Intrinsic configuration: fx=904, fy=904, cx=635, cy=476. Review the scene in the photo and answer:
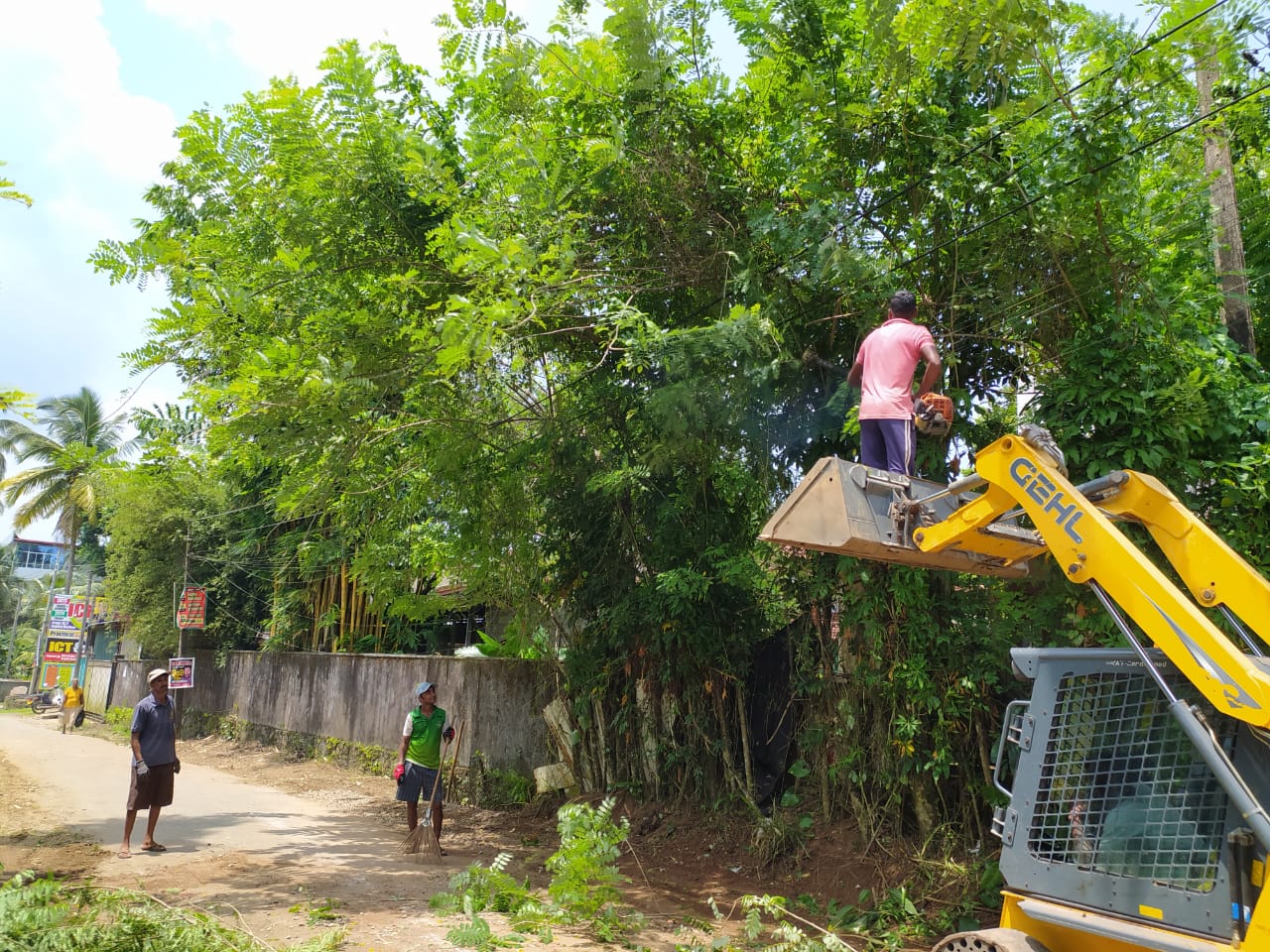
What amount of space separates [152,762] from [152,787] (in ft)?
0.85

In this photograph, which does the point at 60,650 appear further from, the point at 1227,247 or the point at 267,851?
the point at 1227,247

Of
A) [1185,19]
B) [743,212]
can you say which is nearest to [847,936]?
[743,212]

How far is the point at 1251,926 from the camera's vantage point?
10.9ft

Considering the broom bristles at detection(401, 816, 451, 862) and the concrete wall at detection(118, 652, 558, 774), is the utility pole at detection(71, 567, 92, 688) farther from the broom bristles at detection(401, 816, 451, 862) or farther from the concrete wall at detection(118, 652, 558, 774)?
the broom bristles at detection(401, 816, 451, 862)

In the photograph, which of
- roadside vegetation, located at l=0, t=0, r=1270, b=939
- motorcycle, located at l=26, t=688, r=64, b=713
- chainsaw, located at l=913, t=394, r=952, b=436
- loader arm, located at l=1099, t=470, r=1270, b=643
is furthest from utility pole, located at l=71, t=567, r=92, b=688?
loader arm, located at l=1099, t=470, r=1270, b=643

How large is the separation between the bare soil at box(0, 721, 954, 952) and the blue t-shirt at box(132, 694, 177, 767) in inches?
38.7

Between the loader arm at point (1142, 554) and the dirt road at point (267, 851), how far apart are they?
401 cm

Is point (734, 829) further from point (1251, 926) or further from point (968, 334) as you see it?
point (1251, 926)

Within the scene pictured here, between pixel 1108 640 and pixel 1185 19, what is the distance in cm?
418

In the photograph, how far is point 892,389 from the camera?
5574 mm

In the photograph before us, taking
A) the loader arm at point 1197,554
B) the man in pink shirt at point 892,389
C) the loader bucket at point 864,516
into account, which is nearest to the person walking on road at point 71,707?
the loader bucket at point 864,516

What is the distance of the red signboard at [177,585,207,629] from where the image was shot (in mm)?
22875

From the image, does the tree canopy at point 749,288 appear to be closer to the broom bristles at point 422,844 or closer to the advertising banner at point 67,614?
the broom bristles at point 422,844

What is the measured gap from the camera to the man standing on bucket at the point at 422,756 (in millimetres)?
9781
